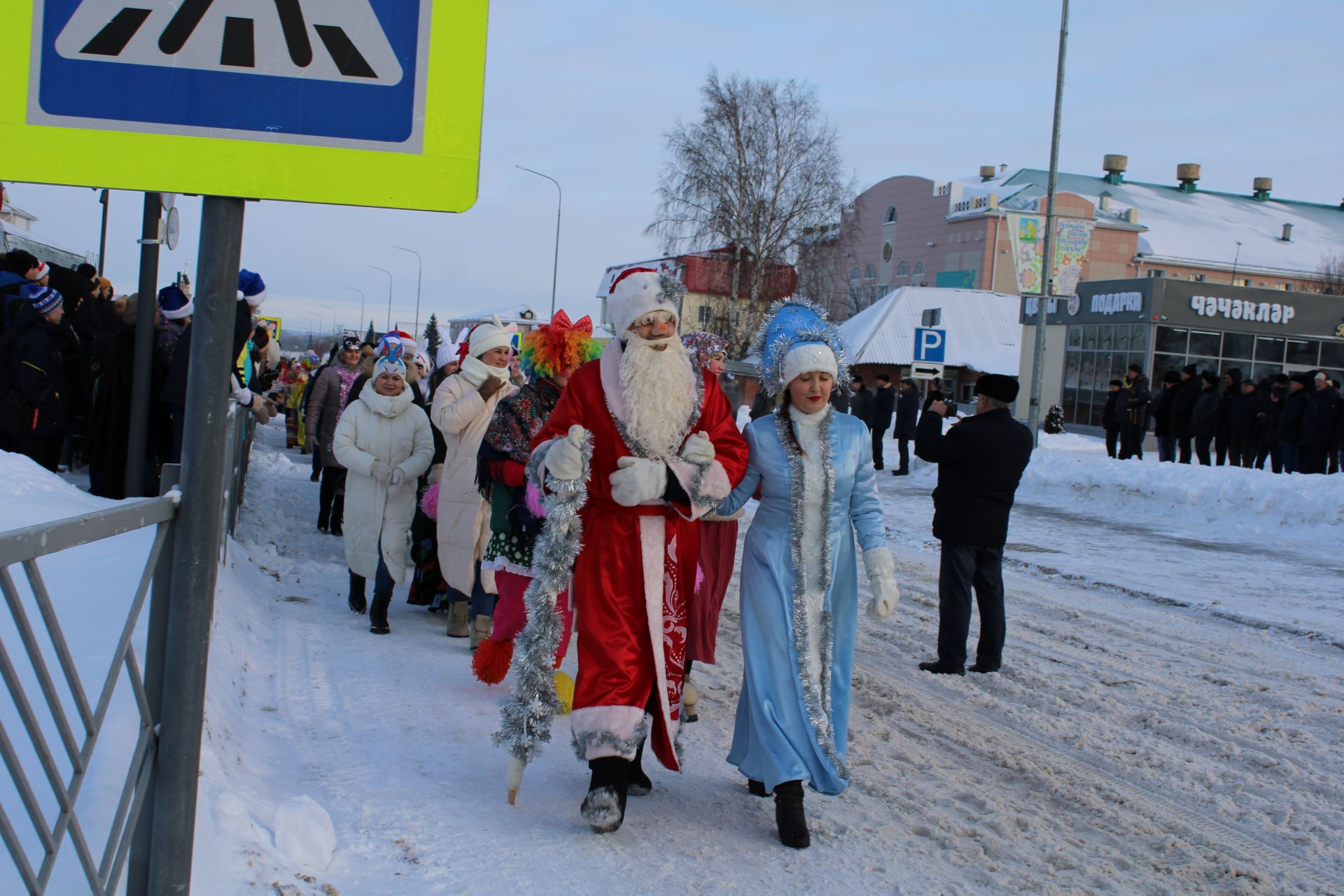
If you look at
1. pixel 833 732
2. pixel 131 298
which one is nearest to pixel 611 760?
pixel 833 732

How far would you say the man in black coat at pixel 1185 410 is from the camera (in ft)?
61.3

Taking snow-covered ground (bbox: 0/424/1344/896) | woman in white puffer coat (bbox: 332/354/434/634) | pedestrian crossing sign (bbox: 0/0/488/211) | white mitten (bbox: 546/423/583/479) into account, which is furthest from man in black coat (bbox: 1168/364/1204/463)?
pedestrian crossing sign (bbox: 0/0/488/211)

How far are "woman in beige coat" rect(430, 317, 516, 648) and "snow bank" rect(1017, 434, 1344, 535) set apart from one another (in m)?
10.2

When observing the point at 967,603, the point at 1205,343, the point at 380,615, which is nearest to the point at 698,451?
the point at 967,603

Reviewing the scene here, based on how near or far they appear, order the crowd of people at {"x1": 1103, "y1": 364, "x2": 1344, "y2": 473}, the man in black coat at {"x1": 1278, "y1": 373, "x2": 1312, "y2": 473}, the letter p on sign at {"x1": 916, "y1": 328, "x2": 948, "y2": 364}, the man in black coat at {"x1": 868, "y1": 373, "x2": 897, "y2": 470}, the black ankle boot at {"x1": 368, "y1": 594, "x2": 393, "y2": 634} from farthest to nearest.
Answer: the man in black coat at {"x1": 868, "y1": 373, "x2": 897, "y2": 470}, the letter p on sign at {"x1": 916, "y1": 328, "x2": 948, "y2": 364}, the man in black coat at {"x1": 1278, "y1": 373, "x2": 1312, "y2": 473}, the crowd of people at {"x1": 1103, "y1": 364, "x2": 1344, "y2": 473}, the black ankle boot at {"x1": 368, "y1": 594, "x2": 393, "y2": 634}

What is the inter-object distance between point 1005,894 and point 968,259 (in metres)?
52.6

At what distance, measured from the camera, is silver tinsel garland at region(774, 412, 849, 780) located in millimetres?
4223

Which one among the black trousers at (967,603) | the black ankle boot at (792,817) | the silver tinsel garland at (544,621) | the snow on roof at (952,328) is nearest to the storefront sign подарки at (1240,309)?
the snow on roof at (952,328)

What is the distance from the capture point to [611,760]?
4125 mm

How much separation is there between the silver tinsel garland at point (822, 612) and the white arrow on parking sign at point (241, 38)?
8.87 feet

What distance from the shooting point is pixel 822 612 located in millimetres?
4328

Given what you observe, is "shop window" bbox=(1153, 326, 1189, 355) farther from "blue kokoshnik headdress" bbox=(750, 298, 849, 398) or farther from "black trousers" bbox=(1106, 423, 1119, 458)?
"blue kokoshnik headdress" bbox=(750, 298, 849, 398)

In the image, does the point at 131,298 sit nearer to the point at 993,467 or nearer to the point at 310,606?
the point at 310,606

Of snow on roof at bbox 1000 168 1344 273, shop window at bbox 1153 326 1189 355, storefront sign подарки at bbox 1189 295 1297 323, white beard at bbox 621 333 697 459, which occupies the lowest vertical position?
white beard at bbox 621 333 697 459
